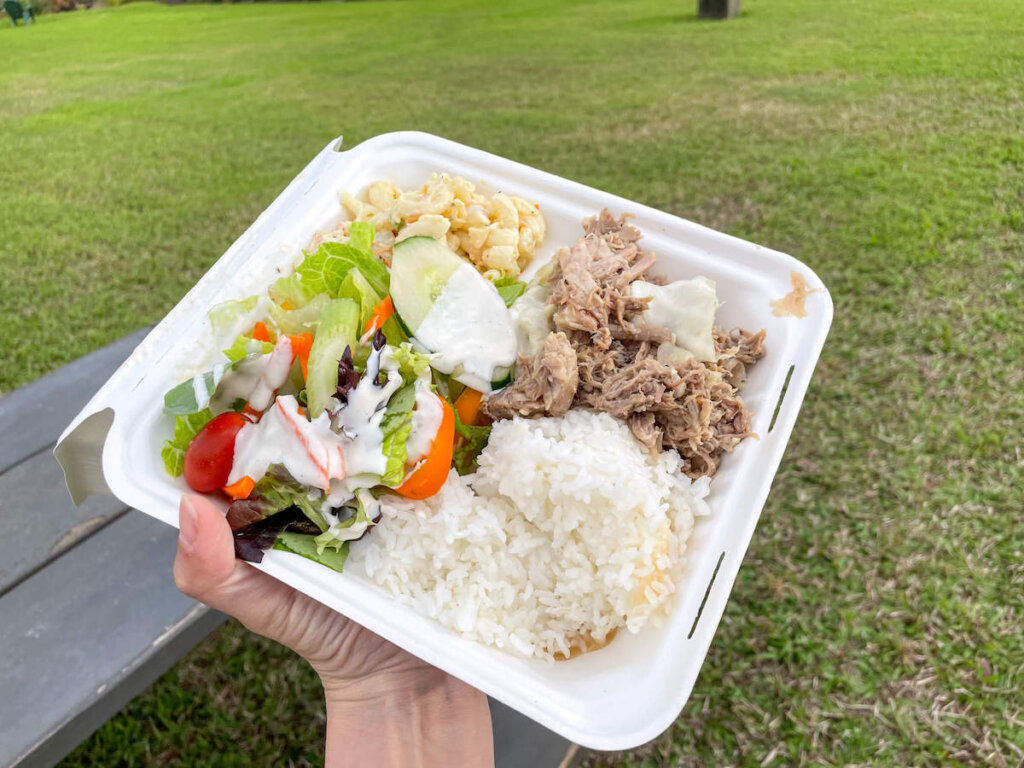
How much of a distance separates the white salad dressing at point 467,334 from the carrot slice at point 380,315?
3.4 inches

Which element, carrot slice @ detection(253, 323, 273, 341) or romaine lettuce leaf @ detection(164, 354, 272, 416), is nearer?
romaine lettuce leaf @ detection(164, 354, 272, 416)

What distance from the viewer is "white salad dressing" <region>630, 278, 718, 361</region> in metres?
1.40

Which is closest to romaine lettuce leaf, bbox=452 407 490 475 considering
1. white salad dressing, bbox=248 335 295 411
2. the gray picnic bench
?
white salad dressing, bbox=248 335 295 411

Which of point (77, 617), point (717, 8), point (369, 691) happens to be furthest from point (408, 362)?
point (717, 8)

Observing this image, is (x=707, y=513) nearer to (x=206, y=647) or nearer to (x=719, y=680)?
(x=719, y=680)

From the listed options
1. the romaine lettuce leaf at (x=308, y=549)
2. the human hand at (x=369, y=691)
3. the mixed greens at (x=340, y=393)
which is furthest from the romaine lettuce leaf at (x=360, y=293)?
the human hand at (x=369, y=691)

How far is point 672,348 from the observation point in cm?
138

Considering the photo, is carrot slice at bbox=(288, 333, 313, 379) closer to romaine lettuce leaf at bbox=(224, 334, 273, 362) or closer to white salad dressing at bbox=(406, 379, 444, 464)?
romaine lettuce leaf at bbox=(224, 334, 273, 362)

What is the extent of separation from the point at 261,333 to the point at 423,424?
48cm

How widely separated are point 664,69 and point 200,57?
134 inches

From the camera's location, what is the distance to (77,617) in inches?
71.7

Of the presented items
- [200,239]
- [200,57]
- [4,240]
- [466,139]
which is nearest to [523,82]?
[466,139]

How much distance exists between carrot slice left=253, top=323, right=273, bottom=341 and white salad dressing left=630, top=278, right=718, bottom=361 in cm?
79

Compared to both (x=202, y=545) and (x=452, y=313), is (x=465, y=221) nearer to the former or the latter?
(x=452, y=313)
